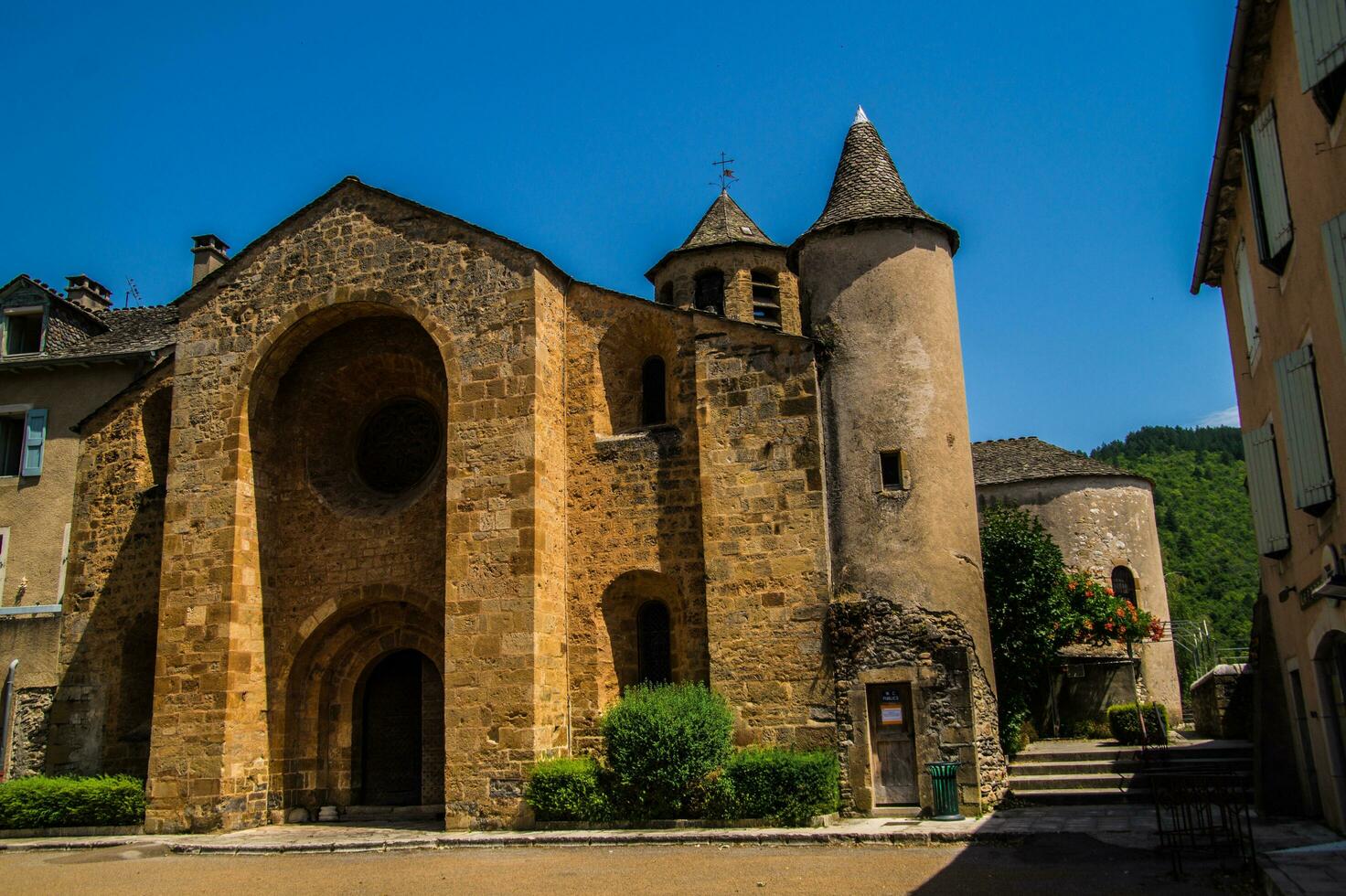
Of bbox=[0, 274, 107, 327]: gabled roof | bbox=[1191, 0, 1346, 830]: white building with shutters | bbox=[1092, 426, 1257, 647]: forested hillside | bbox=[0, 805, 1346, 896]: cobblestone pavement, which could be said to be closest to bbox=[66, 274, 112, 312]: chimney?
bbox=[0, 274, 107, 327]: gabled roof

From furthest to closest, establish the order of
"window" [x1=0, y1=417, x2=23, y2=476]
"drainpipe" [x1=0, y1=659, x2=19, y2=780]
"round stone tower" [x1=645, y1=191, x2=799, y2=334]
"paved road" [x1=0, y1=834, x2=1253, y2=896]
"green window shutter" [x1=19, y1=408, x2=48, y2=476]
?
"round stone tower" [x1=645, y1=191, x2=799, y2=334]
"window" [x1=0, y1=417, x2=23, y2=476]
"green window shutter" [x1=19, y1=408, x2=48, y2=476]
"drainpipe" [x1=0, y1=659, x2=19, y2=780]
"paved road" [x1=0, y1=834, x2=1253, y2=896]

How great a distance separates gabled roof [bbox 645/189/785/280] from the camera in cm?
2228

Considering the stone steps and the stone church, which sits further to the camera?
the stone steps

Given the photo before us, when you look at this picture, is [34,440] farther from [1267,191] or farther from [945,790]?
[1267,191]

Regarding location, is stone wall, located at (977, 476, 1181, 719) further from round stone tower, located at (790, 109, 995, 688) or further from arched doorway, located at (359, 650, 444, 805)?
arched doorway, located at (359, 650, 444, 805)

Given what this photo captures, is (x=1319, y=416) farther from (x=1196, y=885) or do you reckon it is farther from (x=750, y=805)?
(x=750, y=805)

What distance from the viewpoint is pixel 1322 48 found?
297 inches

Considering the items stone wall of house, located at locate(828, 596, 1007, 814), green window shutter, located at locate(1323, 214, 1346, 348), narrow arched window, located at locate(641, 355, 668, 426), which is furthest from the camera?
narrow arched window, located at locate(641, 355, 668, 426)

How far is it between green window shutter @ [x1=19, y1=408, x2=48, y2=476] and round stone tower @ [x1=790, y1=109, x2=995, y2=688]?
49.4 ft

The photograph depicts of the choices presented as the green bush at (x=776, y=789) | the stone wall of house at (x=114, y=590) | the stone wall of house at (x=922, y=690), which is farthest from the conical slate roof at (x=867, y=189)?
the stone wall of house at (x=114, y=590)

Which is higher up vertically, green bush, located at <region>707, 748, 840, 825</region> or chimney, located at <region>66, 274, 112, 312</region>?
chimney, located at <region>66, 274, 112, 312</region>

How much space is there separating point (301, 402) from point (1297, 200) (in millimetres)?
14657

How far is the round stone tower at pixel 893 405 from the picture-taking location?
14.9 m

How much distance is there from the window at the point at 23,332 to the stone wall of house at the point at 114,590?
384cm
